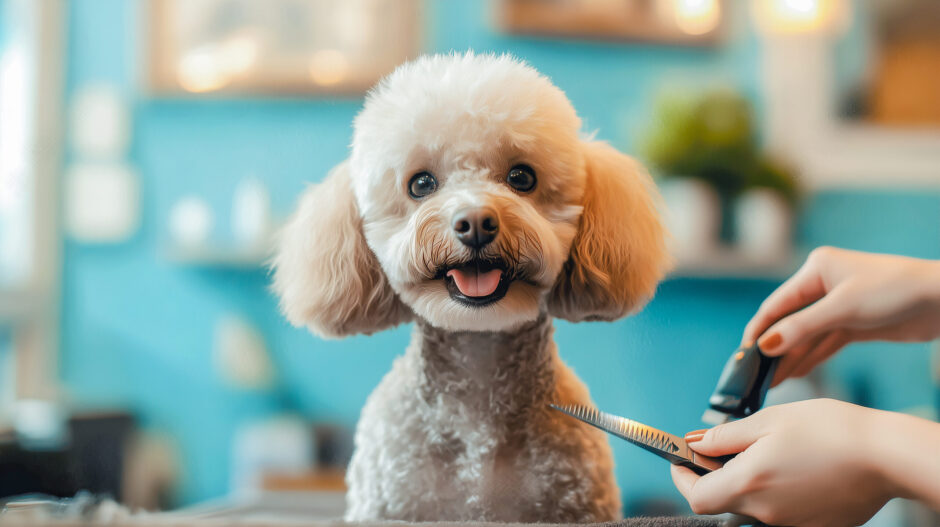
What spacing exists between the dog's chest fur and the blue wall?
0.04m

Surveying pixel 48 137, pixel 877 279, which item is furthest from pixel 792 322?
pixel 48 137

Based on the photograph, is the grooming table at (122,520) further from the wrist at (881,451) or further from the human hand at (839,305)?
the human hand at (839,305)

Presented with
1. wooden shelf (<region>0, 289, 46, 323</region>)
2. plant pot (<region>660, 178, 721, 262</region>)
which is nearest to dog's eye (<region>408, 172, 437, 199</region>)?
plant pot (<region>660, 178, 721, 262</region>)

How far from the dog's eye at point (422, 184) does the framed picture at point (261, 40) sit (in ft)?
3.01

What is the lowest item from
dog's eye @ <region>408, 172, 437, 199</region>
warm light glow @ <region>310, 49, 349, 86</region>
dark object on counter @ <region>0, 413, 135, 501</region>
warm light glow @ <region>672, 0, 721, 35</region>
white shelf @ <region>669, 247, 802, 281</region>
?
dark object on counter @ <region>0, 413, 135, 501</region>

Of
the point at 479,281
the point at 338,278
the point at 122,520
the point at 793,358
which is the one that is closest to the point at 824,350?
the point at 793,358

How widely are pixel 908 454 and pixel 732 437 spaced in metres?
0.09

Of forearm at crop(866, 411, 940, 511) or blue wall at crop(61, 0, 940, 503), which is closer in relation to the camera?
forearm at crop(866, 411, 940, 511)

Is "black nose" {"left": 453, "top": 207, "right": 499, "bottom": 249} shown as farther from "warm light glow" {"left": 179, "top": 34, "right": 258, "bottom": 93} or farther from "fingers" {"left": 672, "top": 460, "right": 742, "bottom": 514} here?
"warm light glow" {"left": 179, "top": 34, "right": 258, "bottom": 93}

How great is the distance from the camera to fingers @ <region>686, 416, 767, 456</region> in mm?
399

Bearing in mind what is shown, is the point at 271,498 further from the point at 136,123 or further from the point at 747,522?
the point at 136,123

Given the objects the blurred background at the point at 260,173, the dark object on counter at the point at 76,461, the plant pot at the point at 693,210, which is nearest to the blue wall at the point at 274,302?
the blurred background at the point at 260,173

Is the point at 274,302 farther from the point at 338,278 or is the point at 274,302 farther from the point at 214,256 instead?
A: the point at 214,256

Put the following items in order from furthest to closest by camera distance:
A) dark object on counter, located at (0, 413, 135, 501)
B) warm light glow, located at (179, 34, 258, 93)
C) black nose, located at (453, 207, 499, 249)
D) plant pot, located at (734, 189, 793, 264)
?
warm light glow, located at (179, 34, 258, 93)
plant pot, located at (734, 189, 793, 264)
dark object on counter, located at (0, 413, 135, 501)
black nose, located at (453, 207, 499, 249)
